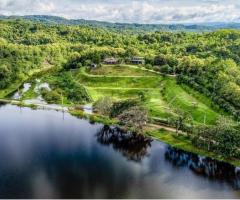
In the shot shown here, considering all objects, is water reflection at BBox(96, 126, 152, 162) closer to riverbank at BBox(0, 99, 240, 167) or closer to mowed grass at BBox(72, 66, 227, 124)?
riverbank at BBox(0, 99, 240, 167)

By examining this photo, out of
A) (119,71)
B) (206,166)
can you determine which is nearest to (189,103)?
(206,166)

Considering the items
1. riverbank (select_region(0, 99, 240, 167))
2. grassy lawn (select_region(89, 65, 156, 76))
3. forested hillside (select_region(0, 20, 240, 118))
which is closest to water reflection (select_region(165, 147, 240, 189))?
riverbank (select_region(0, 99, 240, 167))

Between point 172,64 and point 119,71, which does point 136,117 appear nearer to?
point 119,71

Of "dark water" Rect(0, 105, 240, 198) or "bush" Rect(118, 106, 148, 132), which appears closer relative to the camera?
"dark water" Rect(0, 105, 240, 198)

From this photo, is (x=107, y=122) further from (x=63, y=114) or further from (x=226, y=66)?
(x=226, y=66)

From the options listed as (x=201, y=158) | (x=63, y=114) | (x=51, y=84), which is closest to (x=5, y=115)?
(x=63, y=114)
